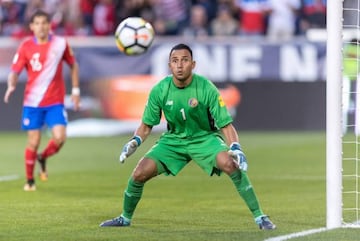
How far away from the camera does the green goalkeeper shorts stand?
9.52 meters

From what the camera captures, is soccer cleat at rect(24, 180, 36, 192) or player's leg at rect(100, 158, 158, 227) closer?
player's leg at rect(100, 158, 158, 227)

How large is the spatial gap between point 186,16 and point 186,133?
14300mm

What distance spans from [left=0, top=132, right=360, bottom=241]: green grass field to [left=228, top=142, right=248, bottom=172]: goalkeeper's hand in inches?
22.9

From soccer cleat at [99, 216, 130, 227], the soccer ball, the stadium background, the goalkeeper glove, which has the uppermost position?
the soccer ball

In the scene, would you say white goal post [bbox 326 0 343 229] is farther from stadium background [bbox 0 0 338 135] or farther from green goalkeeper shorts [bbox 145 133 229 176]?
stadium background [bbox 0 0 338 135]

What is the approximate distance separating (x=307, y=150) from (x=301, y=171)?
3367 millimetres

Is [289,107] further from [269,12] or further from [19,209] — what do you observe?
[19,209]

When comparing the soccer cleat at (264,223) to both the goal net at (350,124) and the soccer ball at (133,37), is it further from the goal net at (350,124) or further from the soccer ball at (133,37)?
the soccer ball at (133,37)

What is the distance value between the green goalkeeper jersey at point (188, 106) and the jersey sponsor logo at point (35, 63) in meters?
4.29

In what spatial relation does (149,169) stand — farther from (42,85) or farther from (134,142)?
(42,85)

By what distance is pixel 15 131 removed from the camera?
22.2 meters

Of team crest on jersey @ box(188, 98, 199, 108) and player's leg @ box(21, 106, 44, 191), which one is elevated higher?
team crest on jersey @ box(188, 98, 199, 108)

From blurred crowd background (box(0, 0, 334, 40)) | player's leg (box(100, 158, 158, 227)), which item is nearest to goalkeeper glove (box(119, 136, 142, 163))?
player's leg (box(100, 158, 158, 227))

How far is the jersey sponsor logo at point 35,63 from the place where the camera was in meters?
13.6
